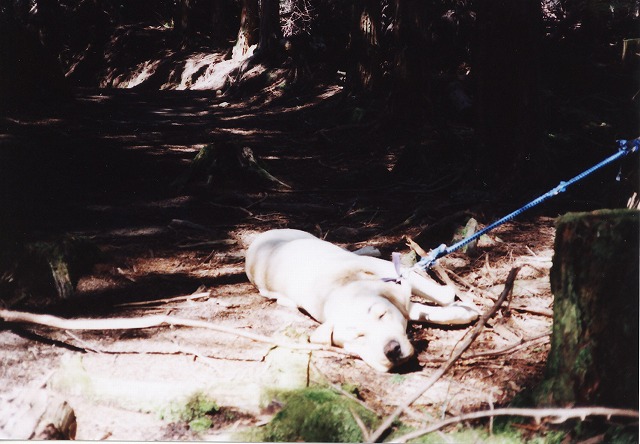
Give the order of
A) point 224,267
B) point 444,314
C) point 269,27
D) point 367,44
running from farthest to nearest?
point 269,27, point 367,44, point 224,267, point 444,314

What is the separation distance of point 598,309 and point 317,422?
103 cm

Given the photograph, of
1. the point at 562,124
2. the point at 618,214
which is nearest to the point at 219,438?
the point at 618,214

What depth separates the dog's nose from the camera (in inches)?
96.9

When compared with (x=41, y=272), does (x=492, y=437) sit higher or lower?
lower

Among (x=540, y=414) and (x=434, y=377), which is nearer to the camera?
(x=540, y=414)

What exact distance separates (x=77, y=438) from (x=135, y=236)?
7.44ft

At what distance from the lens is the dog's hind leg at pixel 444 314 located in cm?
289

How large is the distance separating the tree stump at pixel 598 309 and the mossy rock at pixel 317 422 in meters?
0.66

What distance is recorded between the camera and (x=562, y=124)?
216 inches

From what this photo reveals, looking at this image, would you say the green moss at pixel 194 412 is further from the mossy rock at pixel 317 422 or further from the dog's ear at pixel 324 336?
the dog's ear at pixel 324 336

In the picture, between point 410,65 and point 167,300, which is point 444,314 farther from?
point 410,65

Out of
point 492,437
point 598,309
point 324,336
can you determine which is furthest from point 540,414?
point 324,336

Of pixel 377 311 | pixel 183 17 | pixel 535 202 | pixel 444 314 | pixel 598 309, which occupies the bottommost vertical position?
pixel 444 314

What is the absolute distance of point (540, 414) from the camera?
2.07 m
